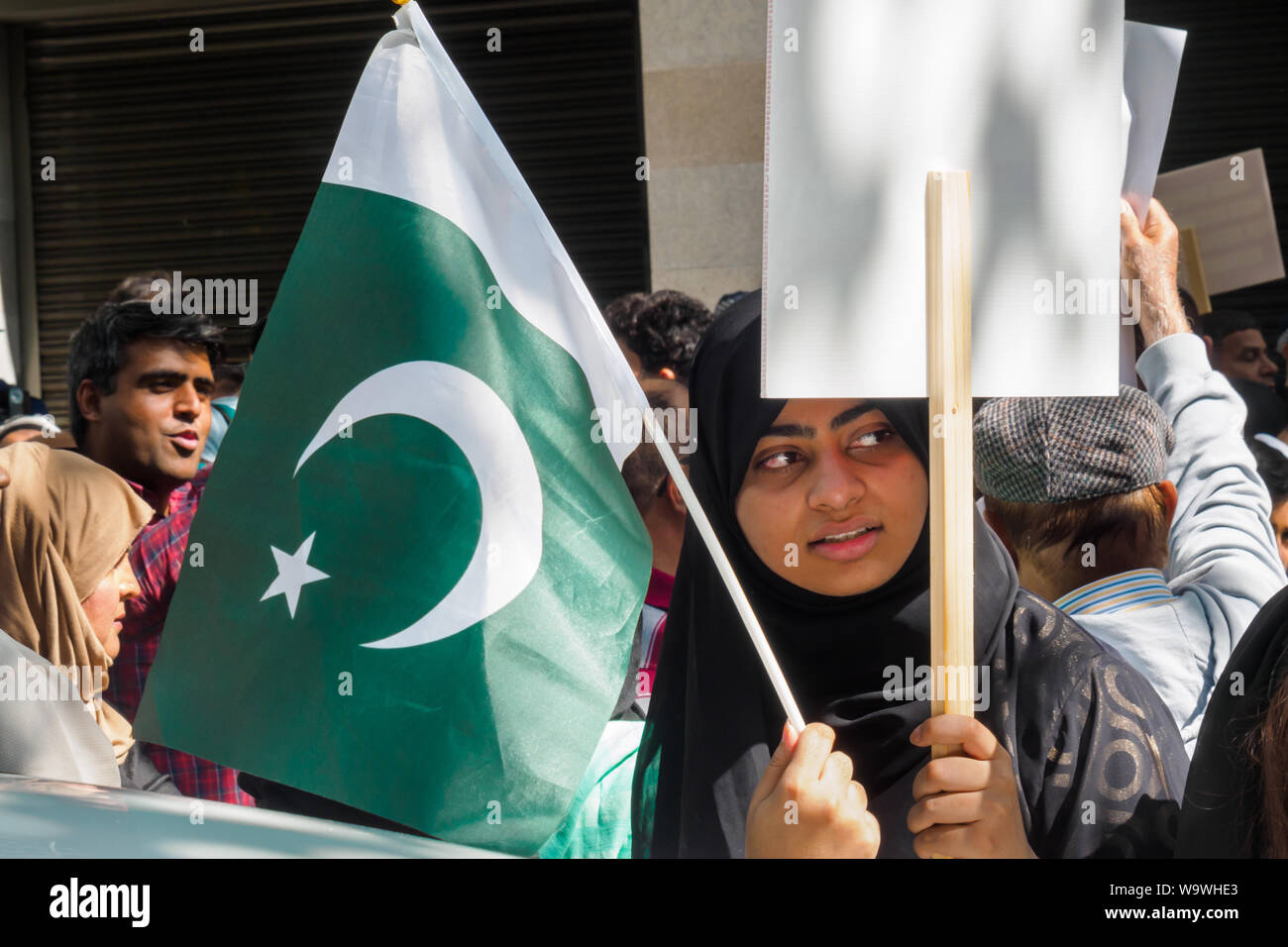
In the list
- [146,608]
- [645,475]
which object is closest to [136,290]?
[146,608]

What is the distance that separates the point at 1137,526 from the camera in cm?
227

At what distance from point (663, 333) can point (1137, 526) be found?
5.97 ft

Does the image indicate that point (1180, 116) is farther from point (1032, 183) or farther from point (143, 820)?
point (143, 820)

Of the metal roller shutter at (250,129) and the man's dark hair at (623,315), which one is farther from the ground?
the metal roller shutter at (250,129)

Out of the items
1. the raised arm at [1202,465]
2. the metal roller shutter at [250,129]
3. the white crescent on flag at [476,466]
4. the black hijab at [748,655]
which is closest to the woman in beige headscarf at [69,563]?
the white crescent on flag at [476,466]

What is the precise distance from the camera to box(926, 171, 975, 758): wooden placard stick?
1640 mm

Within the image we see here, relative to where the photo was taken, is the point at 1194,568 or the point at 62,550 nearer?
the point at 1194,568

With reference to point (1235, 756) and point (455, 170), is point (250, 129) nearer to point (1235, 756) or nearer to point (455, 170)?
point (455, 170)

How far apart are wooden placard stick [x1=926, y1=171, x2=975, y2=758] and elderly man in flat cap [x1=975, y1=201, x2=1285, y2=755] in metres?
0.60

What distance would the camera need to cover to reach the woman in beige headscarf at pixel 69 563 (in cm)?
299

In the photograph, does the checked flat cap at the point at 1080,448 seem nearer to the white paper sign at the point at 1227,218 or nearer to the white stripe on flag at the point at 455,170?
the white stripe on flag at the point at 455,170

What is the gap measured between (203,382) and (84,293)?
14.7 ft

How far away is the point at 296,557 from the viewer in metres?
2.16
